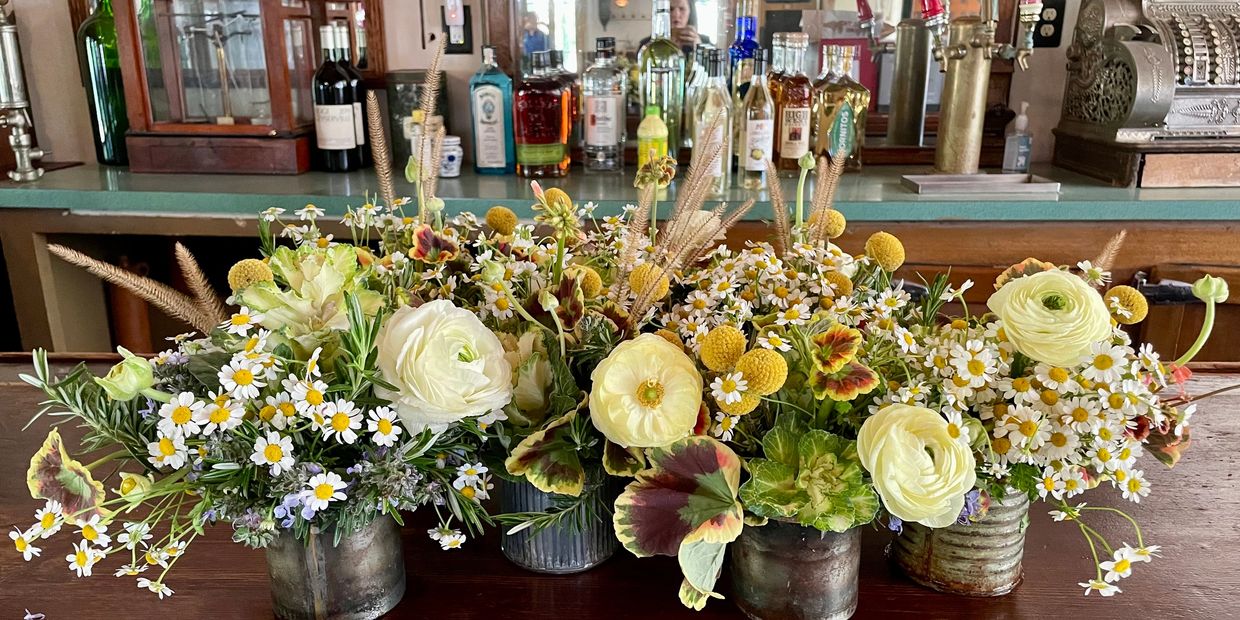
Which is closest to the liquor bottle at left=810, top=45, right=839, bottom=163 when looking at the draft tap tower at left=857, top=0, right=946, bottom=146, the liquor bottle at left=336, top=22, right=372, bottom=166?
the draft tap tower at left=857, top=0, right=946, bottom=146

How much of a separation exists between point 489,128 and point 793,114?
2.32 ft

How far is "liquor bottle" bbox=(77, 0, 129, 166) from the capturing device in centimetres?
209

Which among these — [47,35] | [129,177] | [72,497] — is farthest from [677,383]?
[47,35]

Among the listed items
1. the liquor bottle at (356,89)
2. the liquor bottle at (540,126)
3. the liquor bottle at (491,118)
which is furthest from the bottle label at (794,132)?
the liquor bottle at (356,89)

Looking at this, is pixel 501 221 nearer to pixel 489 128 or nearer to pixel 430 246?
pixel 430 246

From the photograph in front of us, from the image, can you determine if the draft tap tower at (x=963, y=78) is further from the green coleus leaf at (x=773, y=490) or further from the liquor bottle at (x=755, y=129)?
the green coleus leaf at (x=773, y=490)

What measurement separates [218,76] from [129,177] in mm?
311

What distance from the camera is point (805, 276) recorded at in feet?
2.10

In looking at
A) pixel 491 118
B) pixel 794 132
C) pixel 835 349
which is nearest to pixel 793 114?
pixel 794 132

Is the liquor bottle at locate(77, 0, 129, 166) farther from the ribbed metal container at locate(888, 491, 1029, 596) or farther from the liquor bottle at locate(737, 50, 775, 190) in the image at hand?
the ribbed metal container at locate(888, 491, 1029, 596)

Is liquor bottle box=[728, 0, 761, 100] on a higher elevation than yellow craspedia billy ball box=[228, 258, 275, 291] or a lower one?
higher

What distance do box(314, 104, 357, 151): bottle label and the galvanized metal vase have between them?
161 cm

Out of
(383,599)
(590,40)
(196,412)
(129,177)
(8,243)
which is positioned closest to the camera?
(196,412)

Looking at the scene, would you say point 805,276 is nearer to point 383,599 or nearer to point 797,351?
point 797,351
